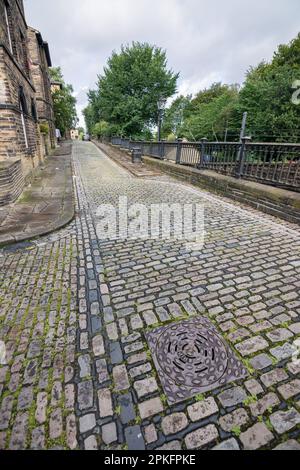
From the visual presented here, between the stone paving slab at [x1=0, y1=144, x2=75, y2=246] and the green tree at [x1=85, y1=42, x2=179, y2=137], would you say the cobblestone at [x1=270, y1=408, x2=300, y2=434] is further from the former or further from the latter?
the green tree at [x1=85, y1=42, x2=179, y2=137]

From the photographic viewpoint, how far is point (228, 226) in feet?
15.9

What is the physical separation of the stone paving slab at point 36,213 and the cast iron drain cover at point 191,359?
3.21 m

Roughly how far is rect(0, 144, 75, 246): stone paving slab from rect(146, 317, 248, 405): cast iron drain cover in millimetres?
3214

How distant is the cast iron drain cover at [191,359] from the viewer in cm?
180

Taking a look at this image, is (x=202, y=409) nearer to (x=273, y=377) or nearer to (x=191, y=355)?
(x=191, y=355)

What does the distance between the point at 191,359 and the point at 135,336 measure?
0.56 metres

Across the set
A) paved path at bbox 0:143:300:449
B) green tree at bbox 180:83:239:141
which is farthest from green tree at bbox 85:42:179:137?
paved path at bbox 0:143:300:449

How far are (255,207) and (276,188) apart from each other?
638 mm

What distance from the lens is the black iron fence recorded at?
17.4 ft

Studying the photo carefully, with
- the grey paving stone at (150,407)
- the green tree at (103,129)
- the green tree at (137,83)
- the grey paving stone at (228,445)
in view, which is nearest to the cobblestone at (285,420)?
the grey paving stone at (228,445)

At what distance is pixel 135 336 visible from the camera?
7.38 ft

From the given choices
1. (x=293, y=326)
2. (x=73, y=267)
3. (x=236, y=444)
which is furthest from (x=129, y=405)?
(x=73, y=267)

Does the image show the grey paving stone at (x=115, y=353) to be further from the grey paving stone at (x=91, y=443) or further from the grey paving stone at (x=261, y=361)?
the grey paving stone at (x=261, y=361)

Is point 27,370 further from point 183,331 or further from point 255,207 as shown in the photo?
point 255,207
